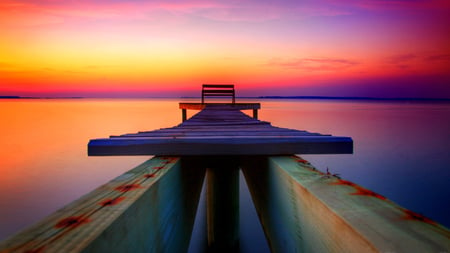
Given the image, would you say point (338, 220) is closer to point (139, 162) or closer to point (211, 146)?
point (211, 146)

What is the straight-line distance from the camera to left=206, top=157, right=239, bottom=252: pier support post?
4.81 meters

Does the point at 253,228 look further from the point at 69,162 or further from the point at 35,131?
the point at 35,131

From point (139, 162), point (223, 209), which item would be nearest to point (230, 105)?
point (223, 209)

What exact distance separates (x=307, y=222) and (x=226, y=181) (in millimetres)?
4049

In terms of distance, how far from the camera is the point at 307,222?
857 millimetres

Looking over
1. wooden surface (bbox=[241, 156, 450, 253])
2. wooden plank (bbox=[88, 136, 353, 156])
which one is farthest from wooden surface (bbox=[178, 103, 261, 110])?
wooden surface (bbox=[241, 156, 450, 253])

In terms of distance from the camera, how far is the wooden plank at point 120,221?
572mm

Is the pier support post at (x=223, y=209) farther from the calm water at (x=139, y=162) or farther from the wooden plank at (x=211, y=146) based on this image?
the wooden plank at (x=211, y=146)

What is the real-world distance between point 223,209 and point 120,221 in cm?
465

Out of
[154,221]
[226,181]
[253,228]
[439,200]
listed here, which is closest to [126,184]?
[154,221]

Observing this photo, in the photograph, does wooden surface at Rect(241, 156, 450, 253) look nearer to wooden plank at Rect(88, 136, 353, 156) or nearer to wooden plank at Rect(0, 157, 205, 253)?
wooden plank at Rect(88, 136, 353, 156)

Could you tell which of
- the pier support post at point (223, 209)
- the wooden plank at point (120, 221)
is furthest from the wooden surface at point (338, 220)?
the pier support post at point (223, 209)

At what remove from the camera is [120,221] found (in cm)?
68

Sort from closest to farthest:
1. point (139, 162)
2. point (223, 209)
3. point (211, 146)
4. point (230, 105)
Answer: point (211, 146), point (223, 209), point (230, 105), point (139, 162)
